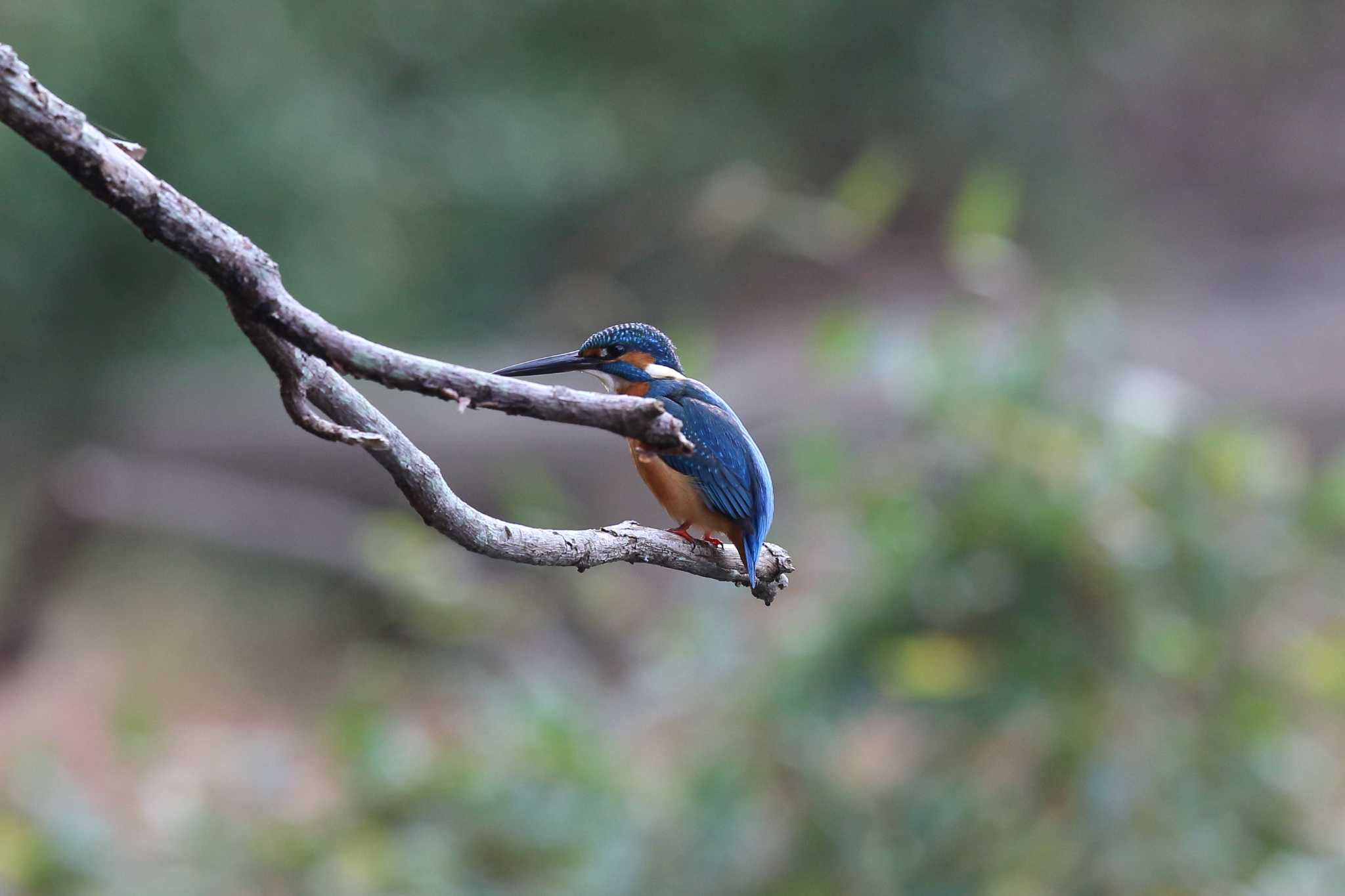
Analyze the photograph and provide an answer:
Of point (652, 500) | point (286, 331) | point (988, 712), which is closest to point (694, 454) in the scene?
point (286, 331)

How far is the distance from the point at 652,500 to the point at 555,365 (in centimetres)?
471

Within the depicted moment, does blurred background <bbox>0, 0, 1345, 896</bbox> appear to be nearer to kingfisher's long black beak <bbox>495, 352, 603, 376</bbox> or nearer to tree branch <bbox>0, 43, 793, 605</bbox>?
kingfisher's long black beak <bbox>495, 352, 603, 376</bbox>

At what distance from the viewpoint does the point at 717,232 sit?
341 cm

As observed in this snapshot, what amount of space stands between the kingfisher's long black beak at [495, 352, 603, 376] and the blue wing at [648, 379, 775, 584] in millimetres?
54

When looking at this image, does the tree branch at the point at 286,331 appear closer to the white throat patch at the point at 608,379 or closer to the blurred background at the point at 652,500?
the white throat patch at the point at 608,379

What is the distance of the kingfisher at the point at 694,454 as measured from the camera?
40.0 inches

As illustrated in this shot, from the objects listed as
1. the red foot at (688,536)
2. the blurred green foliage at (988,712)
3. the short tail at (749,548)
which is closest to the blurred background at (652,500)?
the blurred green foliage at (988,712)

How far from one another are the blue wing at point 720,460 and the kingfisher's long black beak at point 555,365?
0.18 feet

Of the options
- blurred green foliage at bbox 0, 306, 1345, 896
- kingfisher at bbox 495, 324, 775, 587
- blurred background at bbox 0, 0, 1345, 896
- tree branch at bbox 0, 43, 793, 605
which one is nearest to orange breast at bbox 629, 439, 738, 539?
kingfisher at bbox 495, 324, 775, 587

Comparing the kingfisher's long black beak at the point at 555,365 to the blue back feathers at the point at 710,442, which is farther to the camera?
the blue back feathers at the point at 710,442

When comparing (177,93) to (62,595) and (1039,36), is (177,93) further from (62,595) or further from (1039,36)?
(1039,36)

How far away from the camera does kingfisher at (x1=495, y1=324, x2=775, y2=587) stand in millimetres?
1016

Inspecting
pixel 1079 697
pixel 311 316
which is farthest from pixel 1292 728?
pixel 311 316

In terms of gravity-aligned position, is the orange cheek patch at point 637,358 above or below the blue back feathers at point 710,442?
above
